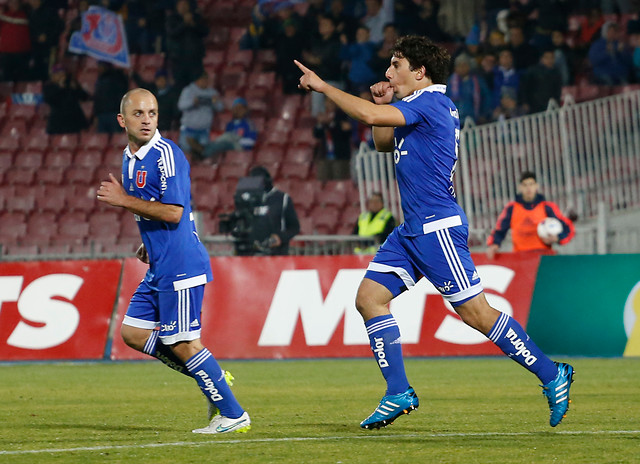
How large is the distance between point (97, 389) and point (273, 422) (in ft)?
11.2

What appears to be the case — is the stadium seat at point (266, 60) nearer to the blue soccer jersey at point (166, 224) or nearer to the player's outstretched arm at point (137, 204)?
the blue soccer jersey at point (166, 224)

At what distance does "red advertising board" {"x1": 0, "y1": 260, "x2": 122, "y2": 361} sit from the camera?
1436 cm

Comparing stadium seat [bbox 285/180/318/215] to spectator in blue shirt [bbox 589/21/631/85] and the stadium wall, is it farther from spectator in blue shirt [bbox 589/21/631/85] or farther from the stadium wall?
the stadium wall

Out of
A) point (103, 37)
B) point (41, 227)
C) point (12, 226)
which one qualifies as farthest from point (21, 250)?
point (103, 37)

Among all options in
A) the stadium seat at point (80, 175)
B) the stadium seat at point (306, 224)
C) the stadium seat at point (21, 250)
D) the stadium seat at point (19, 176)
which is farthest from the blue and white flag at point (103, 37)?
the stadium seat at point (21, 250)

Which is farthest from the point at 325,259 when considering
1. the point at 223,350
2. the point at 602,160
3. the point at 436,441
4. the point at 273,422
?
the point at 436,441

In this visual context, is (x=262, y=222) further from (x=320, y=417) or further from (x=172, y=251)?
(x=172, y=251)

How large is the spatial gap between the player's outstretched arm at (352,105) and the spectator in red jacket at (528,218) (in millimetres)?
7975

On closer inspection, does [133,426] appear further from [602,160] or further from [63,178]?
[63,178]

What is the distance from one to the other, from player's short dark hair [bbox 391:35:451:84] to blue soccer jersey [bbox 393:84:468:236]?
Answer: 0.10 metres

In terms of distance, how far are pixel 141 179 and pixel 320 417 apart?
2.18 m

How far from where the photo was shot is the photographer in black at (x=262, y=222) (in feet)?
51.7

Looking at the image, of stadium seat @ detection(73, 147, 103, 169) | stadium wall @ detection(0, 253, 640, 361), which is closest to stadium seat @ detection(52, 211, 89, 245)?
stadium seat @ detection(73, 147, 103, 169)

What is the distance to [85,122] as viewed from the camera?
76.0 feet
